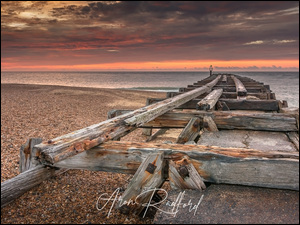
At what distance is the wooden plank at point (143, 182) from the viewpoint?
2.40 m

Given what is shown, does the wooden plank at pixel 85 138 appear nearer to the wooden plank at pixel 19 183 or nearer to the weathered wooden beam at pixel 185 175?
the wooden plank at pixel 19 183

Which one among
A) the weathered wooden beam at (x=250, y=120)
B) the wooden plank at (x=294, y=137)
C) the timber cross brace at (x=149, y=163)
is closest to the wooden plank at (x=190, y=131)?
the weathered wooden beam at (x=250, y=120)

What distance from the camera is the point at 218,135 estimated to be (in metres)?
4.16

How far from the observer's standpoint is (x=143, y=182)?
2416mm

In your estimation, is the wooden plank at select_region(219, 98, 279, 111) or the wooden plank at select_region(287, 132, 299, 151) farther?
the wooden plank at select_region(219, 98, 279, 111)

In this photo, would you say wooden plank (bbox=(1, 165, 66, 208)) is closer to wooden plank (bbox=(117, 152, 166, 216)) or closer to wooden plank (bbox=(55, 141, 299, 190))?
wooden plank (bbox=(55, 141, 299, 190))

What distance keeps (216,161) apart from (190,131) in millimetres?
1787

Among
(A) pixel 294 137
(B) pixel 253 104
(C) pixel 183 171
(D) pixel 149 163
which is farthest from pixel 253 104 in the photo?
(D) pixel 149 163

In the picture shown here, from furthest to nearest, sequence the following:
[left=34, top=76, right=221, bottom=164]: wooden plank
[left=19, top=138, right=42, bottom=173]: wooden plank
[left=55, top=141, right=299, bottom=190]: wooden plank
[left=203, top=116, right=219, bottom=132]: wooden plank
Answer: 1. [left=203, top=116, right=219, bottom=132]: wooden plank
2. [left=19, top=138, right=42, bottom=173]: wooden plank
3. [left=34, top=76, right=221, bottom=164]: wooden plank
4. [left=55, top=141, right=299, bottom=190]: wooden plank

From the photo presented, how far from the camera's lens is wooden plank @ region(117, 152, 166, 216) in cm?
240

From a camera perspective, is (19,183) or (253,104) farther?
(253,104)

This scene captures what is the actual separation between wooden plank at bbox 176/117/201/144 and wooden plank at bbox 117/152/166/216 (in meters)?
1.39

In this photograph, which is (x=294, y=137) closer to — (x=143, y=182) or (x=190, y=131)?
(x=190, y=131)

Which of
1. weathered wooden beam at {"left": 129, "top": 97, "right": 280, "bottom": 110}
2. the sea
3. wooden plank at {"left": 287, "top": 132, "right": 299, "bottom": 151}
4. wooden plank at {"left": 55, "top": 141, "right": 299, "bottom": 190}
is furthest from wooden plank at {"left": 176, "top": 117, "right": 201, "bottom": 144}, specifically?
the sea
